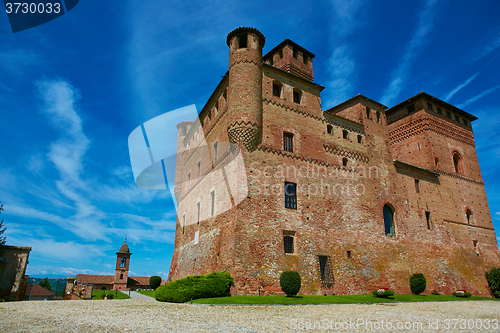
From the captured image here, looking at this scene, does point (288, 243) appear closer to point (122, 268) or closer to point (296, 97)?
point (296, 97)

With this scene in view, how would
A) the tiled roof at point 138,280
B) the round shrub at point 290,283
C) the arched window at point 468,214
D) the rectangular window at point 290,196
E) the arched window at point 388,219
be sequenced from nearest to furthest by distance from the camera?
1. the round shrub at point 290,283
2. the rectangular window at point 290,196
3. the arched window at point 388,219
4. the arched window at point 468,214
5. the tiled roof at point 138,280

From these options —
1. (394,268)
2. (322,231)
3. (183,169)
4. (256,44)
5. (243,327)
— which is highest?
(256,44)

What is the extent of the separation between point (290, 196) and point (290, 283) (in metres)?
5.80

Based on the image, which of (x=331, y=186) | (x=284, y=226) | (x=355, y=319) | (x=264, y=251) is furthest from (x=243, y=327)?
(x=331, y=186)

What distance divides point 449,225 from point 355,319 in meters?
22.7

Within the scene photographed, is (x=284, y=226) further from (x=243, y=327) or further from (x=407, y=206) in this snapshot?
(x=407, y=206)

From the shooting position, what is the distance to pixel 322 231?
68.3 ft

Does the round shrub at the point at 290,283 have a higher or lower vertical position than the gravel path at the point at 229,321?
higher

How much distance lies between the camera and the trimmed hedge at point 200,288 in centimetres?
1598

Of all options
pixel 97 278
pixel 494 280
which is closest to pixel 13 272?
pixel 494 280

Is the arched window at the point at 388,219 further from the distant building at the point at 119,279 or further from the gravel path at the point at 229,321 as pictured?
the distant building at the point at 119,279

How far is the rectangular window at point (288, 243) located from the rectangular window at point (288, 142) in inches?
236

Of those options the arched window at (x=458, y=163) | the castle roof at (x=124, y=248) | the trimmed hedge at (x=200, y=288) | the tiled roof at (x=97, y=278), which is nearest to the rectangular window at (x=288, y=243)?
the trimmed hedge at (x=200, y=288)

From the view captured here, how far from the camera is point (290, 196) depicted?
2061cm
